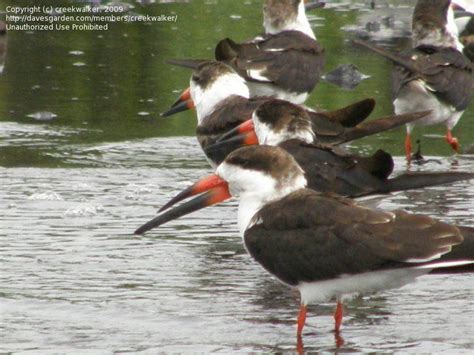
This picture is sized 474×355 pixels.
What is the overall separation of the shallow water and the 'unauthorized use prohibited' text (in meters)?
3.67

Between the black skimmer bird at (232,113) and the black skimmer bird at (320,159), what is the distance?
0.25 meters

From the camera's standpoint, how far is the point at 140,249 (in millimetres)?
8008

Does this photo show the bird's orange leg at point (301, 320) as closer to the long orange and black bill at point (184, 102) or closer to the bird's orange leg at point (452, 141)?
the long orange and black bill at point (184, 102)

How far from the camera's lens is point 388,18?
61.7ft

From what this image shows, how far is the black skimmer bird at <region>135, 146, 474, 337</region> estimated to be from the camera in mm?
5957

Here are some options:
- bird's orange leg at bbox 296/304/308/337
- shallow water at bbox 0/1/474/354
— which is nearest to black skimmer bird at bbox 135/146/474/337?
bird's orange leg at bbox 296/304/308/337

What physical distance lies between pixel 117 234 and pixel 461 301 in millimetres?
2360

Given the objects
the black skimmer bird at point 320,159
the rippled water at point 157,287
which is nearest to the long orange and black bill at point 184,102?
the rippled water at point 157,287

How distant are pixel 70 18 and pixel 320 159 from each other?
1126 centimetres

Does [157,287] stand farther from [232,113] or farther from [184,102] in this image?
[184,102]

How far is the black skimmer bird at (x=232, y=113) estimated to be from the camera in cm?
827

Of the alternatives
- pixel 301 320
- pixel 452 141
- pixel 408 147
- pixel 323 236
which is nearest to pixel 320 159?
pixel 323 236

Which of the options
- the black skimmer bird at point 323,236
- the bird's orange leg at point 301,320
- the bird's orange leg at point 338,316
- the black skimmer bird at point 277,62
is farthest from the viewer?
the black skimmer bird at point 277,62

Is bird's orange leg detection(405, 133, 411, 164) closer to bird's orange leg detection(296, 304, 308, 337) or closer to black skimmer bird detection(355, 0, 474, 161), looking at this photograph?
black skimmer bird detection(355, 0, 474, 161)
